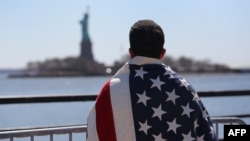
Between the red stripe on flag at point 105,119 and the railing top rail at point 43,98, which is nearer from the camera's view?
the red stripe on flag at point 105,119

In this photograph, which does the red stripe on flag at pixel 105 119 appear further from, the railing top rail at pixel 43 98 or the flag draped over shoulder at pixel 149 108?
the railing top rail at pixel 43 98

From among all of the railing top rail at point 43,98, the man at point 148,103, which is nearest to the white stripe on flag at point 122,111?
the man at point 148,103

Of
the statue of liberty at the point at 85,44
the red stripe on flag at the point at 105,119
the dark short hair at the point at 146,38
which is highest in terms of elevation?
the dark short hair at the point at 146,38

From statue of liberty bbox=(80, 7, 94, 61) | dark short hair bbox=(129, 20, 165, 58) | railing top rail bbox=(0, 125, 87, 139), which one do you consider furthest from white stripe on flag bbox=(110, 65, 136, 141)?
statue of liberty bbox=(80, 7, 94, 61)

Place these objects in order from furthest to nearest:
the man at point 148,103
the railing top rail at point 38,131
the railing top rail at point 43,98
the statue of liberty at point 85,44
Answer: the statue of liberty at point 85,44
the railing top rail at point 43,98
the railing top rail at point 38,131
the man at point 148,103

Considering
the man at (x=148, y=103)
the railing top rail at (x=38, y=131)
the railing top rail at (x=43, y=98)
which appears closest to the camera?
the man at (x=148, y=103)

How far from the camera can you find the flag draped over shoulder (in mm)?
Result: 2516

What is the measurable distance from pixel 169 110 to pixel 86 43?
259 feet

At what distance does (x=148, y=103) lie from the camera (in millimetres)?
2514

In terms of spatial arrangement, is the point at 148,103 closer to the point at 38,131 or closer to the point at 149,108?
the point at 149,108

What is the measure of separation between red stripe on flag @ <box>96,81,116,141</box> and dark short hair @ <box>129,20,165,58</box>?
0.24 meters

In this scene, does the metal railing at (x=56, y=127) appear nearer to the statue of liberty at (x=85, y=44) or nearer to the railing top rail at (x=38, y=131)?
the railing top rail at (x=38, y=131)

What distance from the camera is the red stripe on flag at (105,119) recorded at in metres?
2.55

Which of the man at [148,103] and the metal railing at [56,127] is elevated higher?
the man at [148,103]
